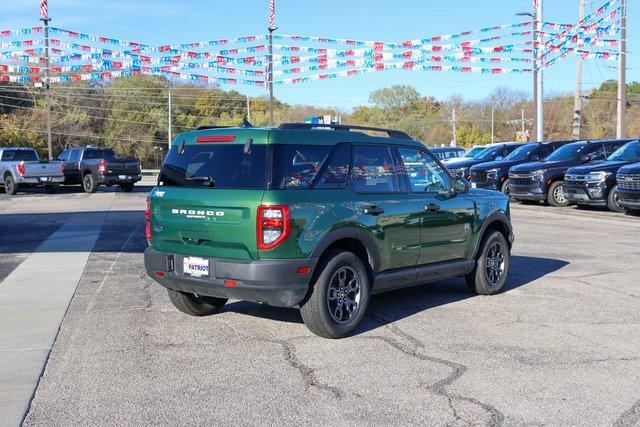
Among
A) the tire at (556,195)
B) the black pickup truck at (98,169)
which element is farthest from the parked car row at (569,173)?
the black pickup truck at (98,169)

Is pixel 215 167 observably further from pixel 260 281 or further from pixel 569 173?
pixel 569 173

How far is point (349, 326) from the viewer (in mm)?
6418

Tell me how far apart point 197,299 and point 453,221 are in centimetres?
283

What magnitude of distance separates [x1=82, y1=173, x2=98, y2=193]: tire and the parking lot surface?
19345 millimetres

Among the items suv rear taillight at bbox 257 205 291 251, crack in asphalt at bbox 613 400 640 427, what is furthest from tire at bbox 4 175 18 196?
crack in asphalt at bbox 613 400 640 427

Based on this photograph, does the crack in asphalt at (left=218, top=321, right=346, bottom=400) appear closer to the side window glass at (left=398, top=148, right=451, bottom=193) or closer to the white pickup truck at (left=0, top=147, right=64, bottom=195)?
the side window glass at (left=398, top=148, right=451, bottom=193)

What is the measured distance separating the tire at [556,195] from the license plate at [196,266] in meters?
16.4

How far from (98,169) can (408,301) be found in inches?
875

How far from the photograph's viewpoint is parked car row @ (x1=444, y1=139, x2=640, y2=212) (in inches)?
691

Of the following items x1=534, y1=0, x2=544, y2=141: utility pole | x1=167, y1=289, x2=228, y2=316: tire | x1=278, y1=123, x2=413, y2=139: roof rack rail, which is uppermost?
x1=534, y1=0, x2=544, y2=141: utility pole

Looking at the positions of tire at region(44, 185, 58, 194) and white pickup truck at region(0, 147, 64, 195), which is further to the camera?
tire at region(44, 185, 58, 194)

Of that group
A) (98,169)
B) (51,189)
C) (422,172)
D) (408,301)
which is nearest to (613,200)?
(408,301)

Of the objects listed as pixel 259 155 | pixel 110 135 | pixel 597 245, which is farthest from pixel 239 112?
pixel 259 155

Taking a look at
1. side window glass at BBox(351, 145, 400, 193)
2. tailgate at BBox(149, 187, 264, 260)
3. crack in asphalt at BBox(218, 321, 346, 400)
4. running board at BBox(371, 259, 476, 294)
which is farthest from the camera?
running board at BBox(371, 259, 476, 294)
